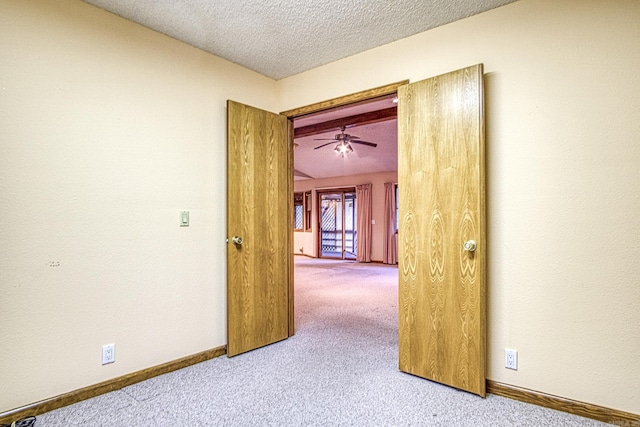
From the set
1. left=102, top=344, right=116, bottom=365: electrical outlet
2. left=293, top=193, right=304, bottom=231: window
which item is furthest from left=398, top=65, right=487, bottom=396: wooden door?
left=293, top=193, right=304, bottom=231: window

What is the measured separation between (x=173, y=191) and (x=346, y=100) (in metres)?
1.51

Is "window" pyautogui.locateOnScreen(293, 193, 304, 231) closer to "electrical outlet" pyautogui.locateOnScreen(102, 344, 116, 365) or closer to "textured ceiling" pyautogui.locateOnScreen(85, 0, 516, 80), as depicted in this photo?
"textured ceiling" pyautogui.locateOnScreen(85, 0, 516, 80)

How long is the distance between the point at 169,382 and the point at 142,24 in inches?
94.3

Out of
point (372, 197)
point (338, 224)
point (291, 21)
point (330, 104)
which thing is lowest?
point (338, 224)

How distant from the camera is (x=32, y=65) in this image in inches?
74.1

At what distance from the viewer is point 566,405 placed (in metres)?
1.88

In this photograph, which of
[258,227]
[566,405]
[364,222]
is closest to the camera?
[566,405]

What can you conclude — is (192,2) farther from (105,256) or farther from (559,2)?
(559,2)

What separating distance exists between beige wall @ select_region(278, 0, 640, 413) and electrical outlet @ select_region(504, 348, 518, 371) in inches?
1.1

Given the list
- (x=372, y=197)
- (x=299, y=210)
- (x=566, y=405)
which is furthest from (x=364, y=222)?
(x=566, y=405)

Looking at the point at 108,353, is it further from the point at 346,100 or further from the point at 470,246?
the point at 346,100

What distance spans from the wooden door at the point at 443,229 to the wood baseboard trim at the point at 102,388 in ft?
5.00

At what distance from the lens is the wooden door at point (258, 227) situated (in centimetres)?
270

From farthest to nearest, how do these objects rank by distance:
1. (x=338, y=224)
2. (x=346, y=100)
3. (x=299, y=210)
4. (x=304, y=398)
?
(x=299, y=210)
(x=338, y=224)
(x=346, y=100)
(x=304, y=398)
